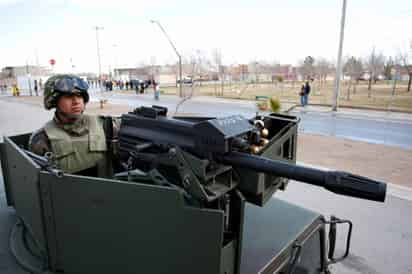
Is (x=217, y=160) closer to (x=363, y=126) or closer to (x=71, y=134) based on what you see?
(x=71, y=134)

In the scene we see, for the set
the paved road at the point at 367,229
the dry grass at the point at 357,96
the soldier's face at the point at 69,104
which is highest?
Answer: the soldier's face at the point at 69,104

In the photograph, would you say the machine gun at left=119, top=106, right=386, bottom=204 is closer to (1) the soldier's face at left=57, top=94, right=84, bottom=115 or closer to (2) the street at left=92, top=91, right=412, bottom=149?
(1) the soldier's face at left=57, top=94, right=84, bottom=115

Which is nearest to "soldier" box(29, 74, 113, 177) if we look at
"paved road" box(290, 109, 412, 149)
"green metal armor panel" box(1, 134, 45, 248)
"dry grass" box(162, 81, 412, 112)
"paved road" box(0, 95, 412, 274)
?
"green metal armor panel" box(1, 134, 45, 248)

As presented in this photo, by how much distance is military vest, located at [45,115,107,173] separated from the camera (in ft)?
7.57

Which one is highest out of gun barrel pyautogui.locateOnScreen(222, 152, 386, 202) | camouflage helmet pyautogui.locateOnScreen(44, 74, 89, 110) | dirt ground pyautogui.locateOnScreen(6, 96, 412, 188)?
camouflage helmet pyautogui.locateOnScreen(44, 74, 89, 110)

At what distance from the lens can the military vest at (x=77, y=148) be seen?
2.31 meters

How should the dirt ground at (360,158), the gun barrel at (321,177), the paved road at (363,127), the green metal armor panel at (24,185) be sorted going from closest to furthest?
the gun barrel at (321,177)
the green metal armor panel at (24,185)
the dirt ground at (360,158)
the paved road at (363,127)

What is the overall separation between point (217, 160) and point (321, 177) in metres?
0.45

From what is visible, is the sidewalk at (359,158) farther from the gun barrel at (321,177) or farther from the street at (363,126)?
the gun barrel at (321,177)

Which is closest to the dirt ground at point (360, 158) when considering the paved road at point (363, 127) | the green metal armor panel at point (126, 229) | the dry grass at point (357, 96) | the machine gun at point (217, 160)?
the paved road at point (363, 127)

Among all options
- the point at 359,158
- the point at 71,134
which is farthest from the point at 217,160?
the point at 359,158

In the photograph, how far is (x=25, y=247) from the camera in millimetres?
2004

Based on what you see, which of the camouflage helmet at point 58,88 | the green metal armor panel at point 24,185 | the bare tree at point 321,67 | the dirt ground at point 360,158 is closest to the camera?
the green metal armor panel at point 24,185

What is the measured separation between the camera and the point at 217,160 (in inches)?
63.1
